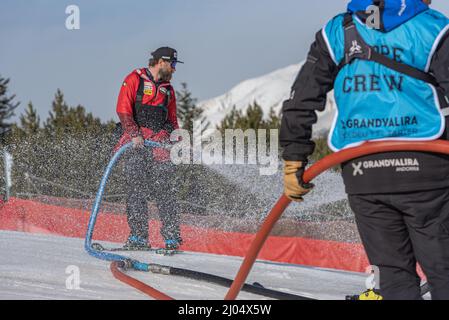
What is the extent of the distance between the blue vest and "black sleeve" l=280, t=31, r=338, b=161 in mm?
120

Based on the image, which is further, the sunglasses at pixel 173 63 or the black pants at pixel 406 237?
the sunglasses at pixel 173 63

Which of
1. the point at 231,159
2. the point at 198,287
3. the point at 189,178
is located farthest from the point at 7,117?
the point at 198,287

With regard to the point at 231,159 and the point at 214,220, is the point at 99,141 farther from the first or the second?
the point at 231,159

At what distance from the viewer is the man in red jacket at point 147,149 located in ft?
22.5

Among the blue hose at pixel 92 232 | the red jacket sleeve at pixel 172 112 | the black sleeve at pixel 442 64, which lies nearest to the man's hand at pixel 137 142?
the blue hose at pixel 92 232

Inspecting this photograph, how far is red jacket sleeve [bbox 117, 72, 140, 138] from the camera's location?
6773mm

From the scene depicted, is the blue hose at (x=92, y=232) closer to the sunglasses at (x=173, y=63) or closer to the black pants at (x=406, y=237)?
the sunglasses at (x=173, y=63)

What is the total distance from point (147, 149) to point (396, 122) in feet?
13.2

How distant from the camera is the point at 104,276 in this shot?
5.05 m

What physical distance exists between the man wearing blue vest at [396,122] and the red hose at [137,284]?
1416mm

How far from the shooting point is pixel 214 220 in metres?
13.1

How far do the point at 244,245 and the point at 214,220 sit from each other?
27.2 inches

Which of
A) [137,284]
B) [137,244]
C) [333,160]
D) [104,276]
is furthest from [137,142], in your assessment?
[333,160]

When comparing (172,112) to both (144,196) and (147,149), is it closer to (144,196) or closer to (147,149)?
(147,149)
